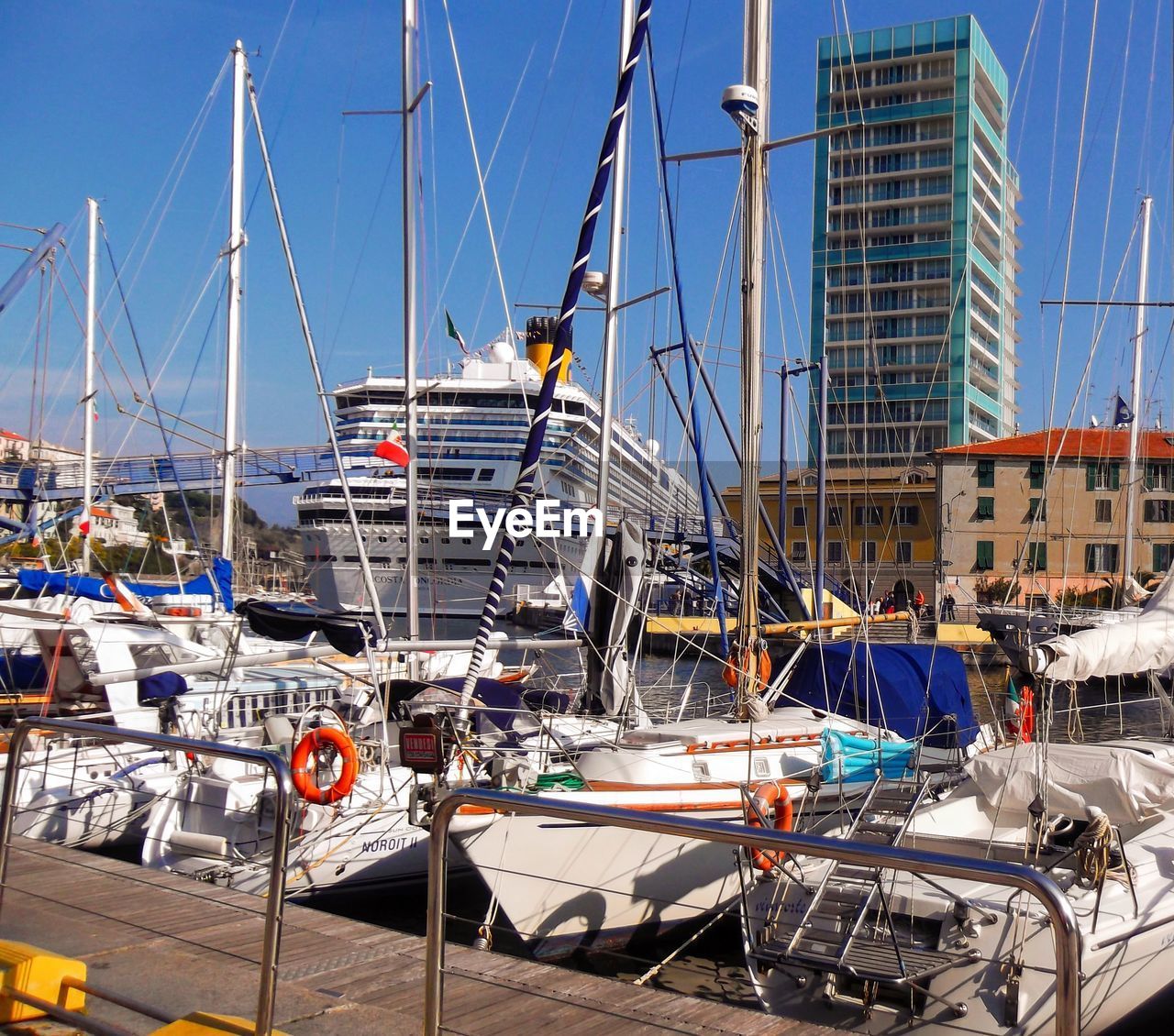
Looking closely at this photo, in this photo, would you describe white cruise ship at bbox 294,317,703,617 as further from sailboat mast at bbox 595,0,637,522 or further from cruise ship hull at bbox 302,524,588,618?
sailboat mast at bbox 595,0,637,522

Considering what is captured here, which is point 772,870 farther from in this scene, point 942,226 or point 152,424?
point 942,226

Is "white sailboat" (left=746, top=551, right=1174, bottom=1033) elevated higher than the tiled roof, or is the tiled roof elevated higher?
the tiled roof

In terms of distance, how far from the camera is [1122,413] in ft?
104

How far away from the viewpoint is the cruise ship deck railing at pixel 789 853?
2691 mm

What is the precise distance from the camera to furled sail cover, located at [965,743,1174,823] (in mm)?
8375

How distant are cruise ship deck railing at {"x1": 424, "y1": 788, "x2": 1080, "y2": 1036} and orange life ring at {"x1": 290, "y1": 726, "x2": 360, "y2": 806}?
546cm

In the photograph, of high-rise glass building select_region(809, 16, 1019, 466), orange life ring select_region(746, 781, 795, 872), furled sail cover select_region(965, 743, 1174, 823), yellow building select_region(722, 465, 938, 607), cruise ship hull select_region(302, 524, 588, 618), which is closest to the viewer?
orange life ring select_region(746, 781, 795, 872)

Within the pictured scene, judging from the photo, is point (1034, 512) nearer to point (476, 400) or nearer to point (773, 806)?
point (476, 400)

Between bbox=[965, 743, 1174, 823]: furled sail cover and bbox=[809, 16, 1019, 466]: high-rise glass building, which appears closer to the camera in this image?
bbox=[965, 743, 1174, 823]: furled sail cover

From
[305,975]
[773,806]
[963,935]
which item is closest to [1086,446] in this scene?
[773,806]

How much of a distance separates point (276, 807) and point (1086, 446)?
155 ft

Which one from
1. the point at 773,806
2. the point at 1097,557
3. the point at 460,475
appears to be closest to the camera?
the point at 773,806

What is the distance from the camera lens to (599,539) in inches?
487

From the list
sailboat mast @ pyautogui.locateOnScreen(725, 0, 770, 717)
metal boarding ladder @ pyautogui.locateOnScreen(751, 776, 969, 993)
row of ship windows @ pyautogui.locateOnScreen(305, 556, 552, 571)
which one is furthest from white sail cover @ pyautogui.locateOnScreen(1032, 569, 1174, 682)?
row of ship windows @ pyautogui.locateOnScreen(305, 556, 552, 571)
